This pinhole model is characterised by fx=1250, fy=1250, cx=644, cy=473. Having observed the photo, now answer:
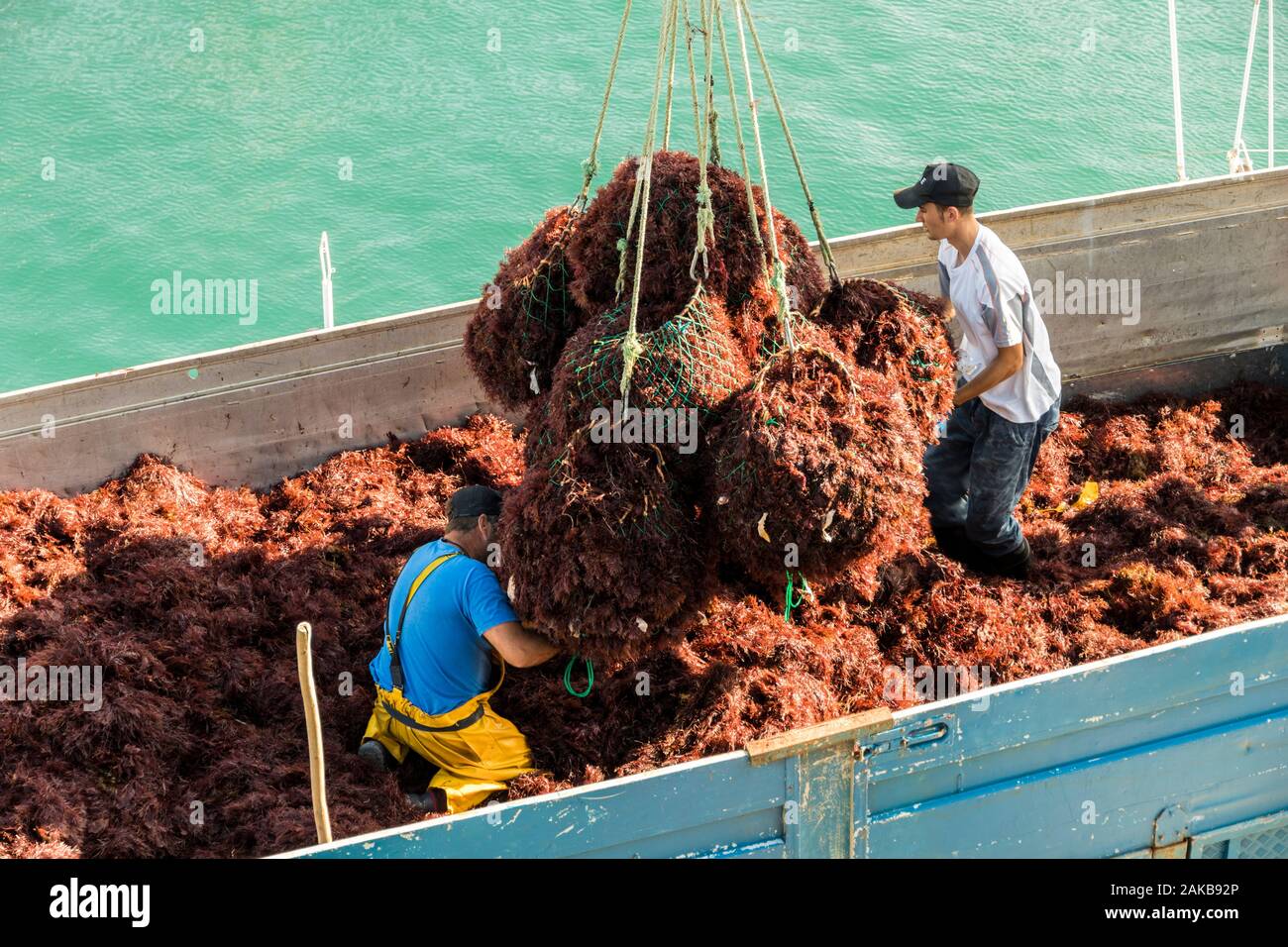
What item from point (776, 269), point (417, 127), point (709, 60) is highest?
point (709, 60)

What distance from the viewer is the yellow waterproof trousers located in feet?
14.7

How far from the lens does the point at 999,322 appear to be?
4992 mm

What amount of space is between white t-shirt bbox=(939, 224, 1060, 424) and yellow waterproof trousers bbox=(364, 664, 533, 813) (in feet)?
7.71

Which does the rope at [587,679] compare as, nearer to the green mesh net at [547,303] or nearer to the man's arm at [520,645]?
the man's arm at [520,645]

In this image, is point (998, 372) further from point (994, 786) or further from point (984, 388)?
point (994, 786)

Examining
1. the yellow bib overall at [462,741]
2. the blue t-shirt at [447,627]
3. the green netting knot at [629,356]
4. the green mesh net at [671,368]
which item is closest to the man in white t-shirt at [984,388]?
the green mesh net at [671,368]

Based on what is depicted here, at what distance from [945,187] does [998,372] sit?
0.76 meters

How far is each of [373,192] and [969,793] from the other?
32.4 ft

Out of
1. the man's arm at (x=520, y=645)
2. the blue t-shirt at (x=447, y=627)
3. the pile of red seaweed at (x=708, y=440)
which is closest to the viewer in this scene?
the pile of red seaweed at (x=708, y=440)

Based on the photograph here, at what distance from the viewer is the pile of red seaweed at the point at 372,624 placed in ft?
14.6

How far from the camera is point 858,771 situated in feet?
13.0

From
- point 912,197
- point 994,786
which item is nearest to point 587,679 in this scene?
point 994,786

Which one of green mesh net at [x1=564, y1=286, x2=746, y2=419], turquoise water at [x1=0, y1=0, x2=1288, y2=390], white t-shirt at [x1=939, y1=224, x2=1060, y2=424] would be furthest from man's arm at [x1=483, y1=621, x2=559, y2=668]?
turquoise water at [x1=0, y1=0, x2=1288, y2=390]

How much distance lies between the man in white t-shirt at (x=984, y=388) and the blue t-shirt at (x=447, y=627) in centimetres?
205
